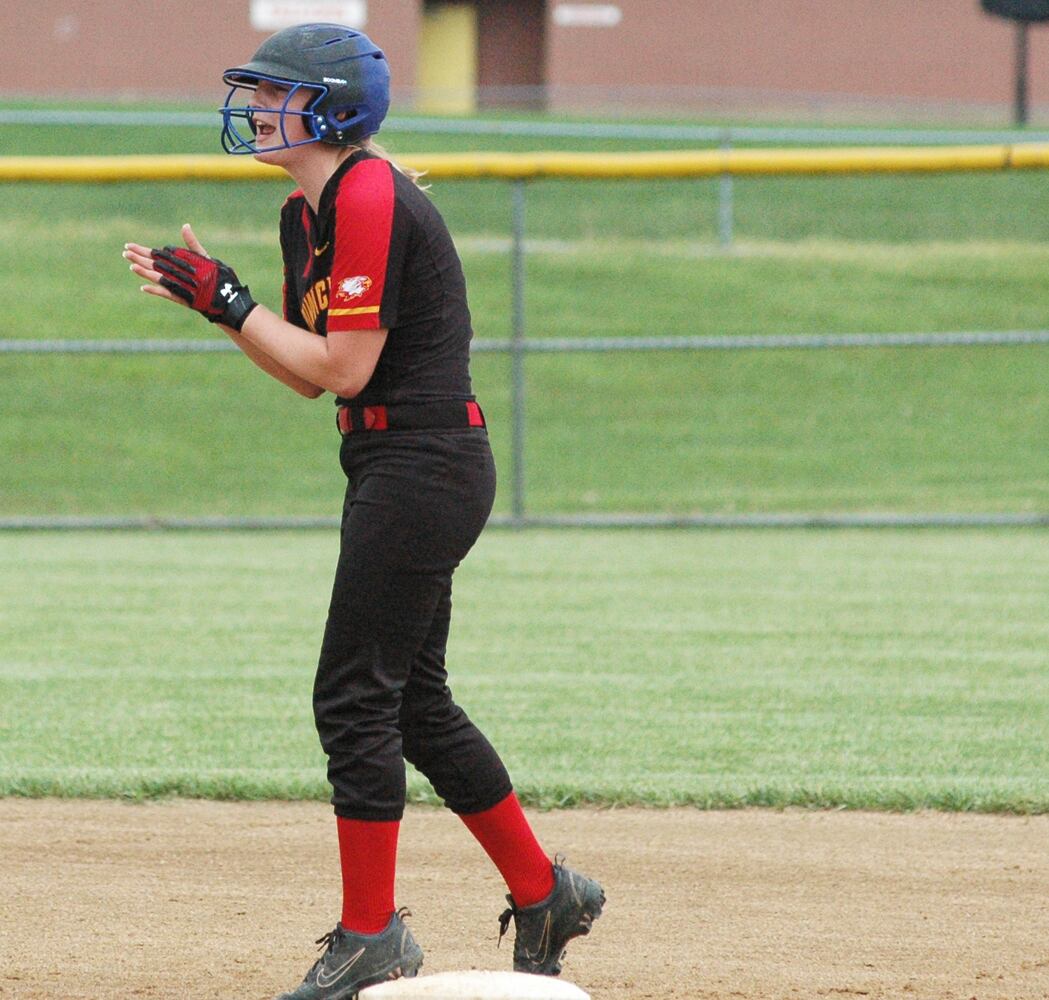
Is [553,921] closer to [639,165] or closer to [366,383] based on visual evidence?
[366,383]

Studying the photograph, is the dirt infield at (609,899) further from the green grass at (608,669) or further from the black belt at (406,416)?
the black belt at (406,416)

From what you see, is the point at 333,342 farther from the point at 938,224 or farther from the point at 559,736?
the point at 938,224

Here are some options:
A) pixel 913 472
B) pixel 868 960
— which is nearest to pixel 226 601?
pixel 868 960

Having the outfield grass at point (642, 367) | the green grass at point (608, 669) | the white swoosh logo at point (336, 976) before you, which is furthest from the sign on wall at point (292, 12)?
the white swoosh logo at point (336, 976)

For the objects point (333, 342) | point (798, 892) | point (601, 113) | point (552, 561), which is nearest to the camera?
point (333, 342)

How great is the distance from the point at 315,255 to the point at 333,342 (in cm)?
24

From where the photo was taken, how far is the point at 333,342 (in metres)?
3.33

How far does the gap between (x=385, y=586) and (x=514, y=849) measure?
0.70 meters

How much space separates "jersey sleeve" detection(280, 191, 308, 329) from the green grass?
203 centimetres

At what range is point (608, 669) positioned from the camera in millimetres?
6695

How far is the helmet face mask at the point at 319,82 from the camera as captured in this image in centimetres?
336

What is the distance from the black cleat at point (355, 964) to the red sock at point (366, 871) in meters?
0.02

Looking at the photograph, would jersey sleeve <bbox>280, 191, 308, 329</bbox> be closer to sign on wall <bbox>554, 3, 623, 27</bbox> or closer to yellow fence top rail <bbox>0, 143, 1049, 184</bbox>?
yellow fence top rail <bbox>0, 143, 1049, 184</bbox>

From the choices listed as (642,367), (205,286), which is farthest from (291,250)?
(642,367)
